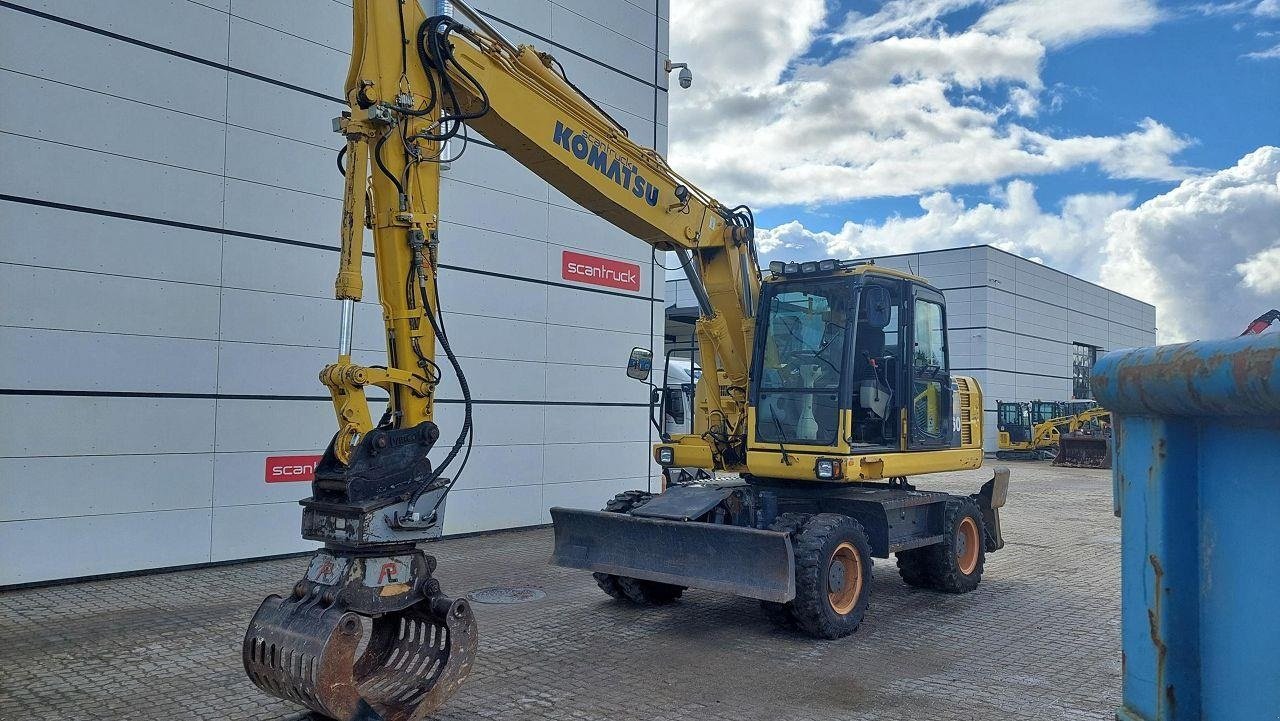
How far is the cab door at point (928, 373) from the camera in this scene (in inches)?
336

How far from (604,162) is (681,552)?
3238 mm

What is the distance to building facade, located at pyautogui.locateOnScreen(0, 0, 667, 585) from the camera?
8.43 m

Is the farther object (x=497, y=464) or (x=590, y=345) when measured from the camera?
(x=590, y=345)

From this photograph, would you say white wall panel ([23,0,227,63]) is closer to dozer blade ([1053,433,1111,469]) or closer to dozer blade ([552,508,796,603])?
dozer blade ([552,508,796,603])

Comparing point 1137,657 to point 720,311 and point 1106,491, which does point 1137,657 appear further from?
point 1106,491

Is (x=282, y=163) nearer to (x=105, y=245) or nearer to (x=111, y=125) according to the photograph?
(x=111, y=125)

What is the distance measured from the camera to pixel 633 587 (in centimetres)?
802

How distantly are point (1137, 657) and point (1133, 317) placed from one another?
56165 millimetres

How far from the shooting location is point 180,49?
30.7 feet

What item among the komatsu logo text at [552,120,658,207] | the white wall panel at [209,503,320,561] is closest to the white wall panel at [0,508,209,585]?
the white wall panel at [209,503,320,561]

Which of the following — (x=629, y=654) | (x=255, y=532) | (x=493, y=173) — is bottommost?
(x=629, y=654)

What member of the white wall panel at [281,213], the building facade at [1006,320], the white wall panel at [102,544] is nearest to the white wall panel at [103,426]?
the white wall panel at [102,544]

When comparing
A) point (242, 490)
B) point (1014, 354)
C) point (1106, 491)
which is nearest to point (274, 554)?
point (242, 490)

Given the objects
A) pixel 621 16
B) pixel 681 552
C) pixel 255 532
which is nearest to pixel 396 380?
pixel 681 552
